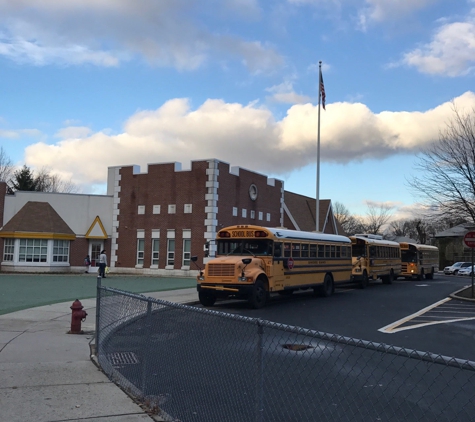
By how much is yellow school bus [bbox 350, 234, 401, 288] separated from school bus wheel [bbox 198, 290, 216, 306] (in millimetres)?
11370

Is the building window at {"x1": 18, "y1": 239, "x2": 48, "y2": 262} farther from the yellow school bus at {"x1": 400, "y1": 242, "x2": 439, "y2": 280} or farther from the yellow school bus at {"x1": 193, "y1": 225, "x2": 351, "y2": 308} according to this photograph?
the yellow school bus at {"x1": 400, "y1": 242, "x2": 439, "y2": 280}

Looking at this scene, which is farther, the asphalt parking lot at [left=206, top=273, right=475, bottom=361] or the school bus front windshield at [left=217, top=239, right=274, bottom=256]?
the school bus front windshield at [left=217, top=239, right=274, bottom=256]

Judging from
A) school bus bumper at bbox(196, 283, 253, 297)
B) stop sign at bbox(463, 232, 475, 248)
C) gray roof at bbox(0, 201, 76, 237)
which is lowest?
school bus bumper at bbox(196, 283, 253, 297)

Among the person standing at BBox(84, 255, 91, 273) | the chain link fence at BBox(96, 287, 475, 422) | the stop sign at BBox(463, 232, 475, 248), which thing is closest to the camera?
the chain link fence at BBox(96, 287, 475, 422)

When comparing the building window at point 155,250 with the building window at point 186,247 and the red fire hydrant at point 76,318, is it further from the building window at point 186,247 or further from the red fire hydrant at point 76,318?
the red fire hydrant at point 76,318

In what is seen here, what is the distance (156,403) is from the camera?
5.89 metres

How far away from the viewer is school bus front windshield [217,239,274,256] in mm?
17578

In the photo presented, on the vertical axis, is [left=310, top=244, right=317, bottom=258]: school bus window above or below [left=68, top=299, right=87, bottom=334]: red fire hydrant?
above

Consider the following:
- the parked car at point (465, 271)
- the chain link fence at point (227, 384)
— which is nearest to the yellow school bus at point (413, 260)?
the parked car at point (465, 271)

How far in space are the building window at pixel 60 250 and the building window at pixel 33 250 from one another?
668 millimetres

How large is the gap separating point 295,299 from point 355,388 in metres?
13.8

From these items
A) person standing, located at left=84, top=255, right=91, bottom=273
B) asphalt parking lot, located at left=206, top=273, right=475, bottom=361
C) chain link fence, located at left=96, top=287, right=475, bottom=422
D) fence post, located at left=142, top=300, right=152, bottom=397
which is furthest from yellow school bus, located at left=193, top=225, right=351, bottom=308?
person standing, located at left=84, top=255, right=91, bottom=273

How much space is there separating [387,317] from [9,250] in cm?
2994

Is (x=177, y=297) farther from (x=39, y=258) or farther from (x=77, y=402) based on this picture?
(x=39, y=258)
